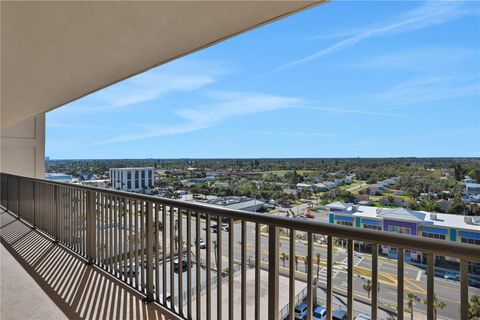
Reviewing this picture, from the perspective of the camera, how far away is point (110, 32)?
1.98m

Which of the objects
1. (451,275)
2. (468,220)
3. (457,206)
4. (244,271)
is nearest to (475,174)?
(457,206)

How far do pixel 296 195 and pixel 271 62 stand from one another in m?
12.0

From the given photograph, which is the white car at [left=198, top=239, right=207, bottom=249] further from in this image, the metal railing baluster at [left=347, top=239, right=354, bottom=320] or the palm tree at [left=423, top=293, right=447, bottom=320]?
the palm tree at [left=423, top=293, right=447, bottom=320]

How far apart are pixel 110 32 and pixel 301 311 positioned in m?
2.14

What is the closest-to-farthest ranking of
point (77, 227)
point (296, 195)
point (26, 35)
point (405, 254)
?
point (405, 254)
point (26, 35)
point (296, 195)
point (77, 227)

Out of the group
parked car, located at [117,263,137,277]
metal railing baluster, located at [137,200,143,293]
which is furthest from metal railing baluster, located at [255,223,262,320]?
parked car, located at [117,263,137,277]

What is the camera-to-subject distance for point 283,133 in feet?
41.3

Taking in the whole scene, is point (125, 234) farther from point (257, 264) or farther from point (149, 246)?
point (257, 264)

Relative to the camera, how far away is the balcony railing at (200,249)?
4.28ft

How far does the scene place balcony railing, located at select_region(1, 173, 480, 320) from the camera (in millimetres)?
1305

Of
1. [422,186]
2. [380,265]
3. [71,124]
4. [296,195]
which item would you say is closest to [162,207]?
[296,195]

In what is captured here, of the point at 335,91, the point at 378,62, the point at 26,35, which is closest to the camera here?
the point at 26,35

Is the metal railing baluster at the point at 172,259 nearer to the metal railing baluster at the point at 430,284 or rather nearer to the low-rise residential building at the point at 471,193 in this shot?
the metal railing baluster at the point at 430,284

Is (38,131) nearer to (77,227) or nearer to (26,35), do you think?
(77,227)
